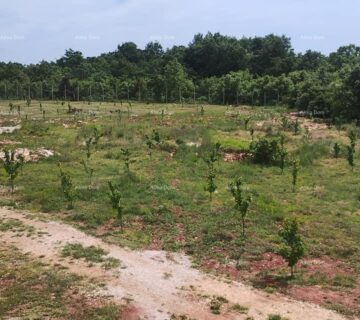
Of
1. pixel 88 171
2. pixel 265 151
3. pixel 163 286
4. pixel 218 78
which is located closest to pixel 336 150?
pixel 265 151

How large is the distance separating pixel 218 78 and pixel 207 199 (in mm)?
64033

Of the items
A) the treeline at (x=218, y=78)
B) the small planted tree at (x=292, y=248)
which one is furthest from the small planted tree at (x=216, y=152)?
the treeline at (x=218, y=78)

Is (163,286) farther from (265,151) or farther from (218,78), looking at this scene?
(218,78)

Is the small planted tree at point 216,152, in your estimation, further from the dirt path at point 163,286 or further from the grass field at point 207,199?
the dirt path at point 163,286

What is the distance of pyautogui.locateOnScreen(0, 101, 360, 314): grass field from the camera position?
16.1m

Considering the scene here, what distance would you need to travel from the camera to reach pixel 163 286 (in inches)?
560

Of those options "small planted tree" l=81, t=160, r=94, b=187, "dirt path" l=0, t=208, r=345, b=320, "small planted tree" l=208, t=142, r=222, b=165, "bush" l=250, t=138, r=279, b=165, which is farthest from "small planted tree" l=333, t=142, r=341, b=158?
"dirt path" l=0, t=208, r=345, b=320

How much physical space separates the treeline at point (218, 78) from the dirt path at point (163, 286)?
36.5m

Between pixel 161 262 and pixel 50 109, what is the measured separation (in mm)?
49215

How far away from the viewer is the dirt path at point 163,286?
12758 millimetres

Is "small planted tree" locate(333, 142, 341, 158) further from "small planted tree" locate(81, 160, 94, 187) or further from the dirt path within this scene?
the dirt path

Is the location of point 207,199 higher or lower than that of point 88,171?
lower

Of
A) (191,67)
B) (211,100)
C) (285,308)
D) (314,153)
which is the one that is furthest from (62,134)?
(191,67)

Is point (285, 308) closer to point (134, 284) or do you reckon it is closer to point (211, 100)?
point (134, 284)
